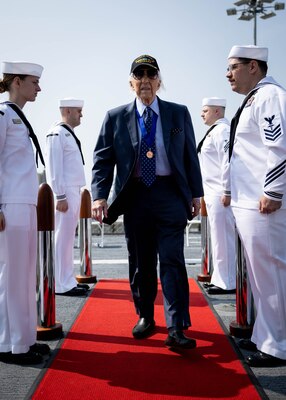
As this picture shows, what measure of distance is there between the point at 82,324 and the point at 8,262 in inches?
50.9

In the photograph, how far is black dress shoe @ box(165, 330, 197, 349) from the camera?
3607 mm

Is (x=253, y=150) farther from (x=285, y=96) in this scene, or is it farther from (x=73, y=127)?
(x=73, y=127)

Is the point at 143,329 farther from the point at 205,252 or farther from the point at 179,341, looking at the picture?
the point at 205,252

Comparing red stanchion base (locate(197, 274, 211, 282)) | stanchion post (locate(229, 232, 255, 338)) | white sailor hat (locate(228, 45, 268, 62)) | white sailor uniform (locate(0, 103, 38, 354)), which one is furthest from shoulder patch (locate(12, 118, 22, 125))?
red stanchion base (locate(197, 274, 211, 282))

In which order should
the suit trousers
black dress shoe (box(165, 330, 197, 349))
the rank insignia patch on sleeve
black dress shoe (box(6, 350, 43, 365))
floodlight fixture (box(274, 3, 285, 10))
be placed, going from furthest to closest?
floodlight fixture (box(274, 3, 285, 10)) < the suit trousers < black dress shoe (box(165, 330, 197, 349)) < black dress shoe (box(6, 350, 43, 365)) < the rank insignia patch on sleeve

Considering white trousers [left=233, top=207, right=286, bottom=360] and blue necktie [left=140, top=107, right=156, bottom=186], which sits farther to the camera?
blue necktie [left=140, top=107, right=156, bottom=186]

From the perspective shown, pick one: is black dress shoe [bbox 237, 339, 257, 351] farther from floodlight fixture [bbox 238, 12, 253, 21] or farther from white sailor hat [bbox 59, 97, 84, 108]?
floodlight fixture [bbox 238, 12, 253, 21]

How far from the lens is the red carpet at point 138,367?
2.89 m

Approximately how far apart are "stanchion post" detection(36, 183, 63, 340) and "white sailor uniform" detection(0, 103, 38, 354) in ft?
1.43

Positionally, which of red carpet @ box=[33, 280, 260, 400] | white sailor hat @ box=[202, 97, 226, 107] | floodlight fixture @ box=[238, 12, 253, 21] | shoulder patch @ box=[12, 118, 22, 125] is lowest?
red carpet @ box=[33, 280, 260, 400]

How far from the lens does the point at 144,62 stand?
3.93 metres

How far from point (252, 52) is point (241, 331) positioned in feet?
6.77

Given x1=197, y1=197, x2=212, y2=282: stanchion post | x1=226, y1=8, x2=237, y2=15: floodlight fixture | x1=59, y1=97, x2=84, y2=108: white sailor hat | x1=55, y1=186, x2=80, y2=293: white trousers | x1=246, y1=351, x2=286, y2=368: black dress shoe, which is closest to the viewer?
x1=246, y1=351, x2=286, y2=368: black dress shoe

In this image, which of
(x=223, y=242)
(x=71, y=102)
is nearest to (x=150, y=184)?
(x=223, y=242)
